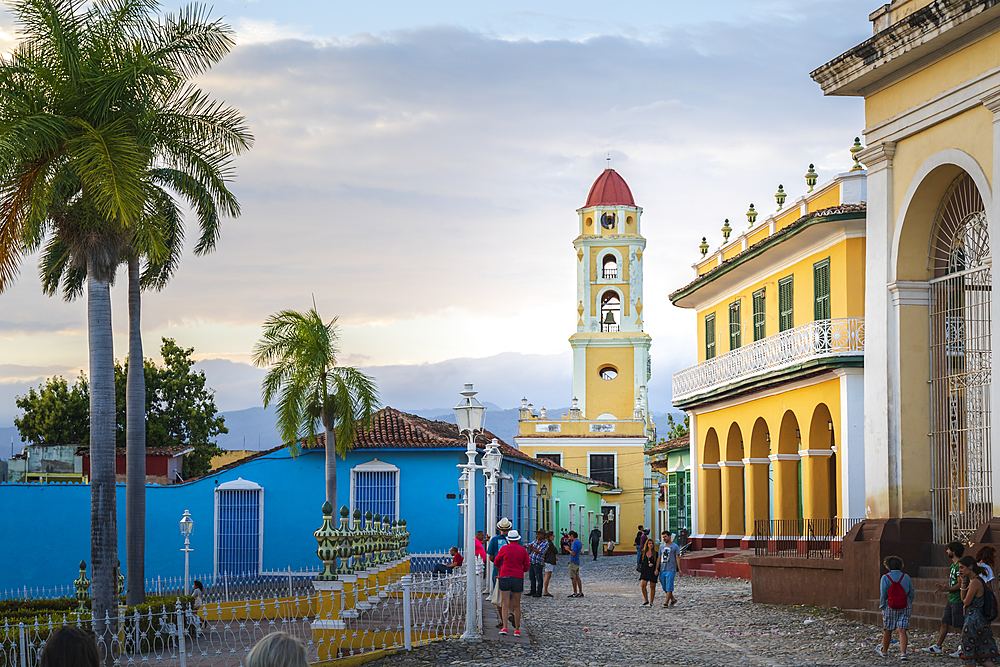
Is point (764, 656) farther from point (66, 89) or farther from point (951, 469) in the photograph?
point (66, 89)

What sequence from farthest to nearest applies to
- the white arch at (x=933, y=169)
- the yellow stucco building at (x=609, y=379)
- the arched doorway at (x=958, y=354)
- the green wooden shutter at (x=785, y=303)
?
the yellow stucco building at (x=609, y=379) → the green wooden shutter at (x=785, y=303) → the arched doorway at (x=958, y=354) → the white arch at (x=933, y=169)

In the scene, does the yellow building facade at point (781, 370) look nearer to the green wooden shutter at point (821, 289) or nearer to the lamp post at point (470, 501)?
the green wooden shutter at point (821, 289)

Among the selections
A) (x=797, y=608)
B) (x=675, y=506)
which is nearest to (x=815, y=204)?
(x=797, y=608)

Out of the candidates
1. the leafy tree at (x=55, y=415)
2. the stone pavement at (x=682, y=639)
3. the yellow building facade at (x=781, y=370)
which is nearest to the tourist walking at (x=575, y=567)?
the stone pavement at (x=682, y=639)

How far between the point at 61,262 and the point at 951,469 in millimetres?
15437

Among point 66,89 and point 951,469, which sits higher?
point 66,89

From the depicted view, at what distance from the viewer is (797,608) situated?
704 inches

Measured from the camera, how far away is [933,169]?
1509 cm

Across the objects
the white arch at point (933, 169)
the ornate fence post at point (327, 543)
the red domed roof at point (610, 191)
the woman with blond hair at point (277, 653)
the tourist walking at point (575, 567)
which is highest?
the red domed roof at point (610, 191)

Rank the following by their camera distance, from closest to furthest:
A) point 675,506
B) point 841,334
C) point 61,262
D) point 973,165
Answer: point 973,165 < point 61,262 < point 841,334 < point 675,506

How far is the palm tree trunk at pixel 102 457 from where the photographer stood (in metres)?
14.6

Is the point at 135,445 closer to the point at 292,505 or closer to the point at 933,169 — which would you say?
the point at 292,505

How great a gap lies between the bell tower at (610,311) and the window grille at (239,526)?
30.8 m

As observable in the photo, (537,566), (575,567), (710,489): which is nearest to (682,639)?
(575,567)
